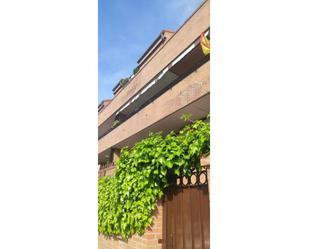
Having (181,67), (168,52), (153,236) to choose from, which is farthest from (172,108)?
(153,236)

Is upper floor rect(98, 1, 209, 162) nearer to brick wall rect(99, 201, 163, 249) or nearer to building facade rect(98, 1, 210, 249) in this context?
building facade rect(98, 1, 210, 249)

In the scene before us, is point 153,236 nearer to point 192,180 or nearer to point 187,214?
point 187,214

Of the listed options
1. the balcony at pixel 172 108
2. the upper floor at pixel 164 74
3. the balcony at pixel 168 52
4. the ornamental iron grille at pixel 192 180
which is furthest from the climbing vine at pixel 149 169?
the balcony at pixel 168 52

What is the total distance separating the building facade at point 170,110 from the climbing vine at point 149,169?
0.46 feet

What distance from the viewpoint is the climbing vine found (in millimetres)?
3424

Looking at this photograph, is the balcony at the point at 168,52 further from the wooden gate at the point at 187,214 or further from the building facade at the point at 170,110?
the wooden gate at the point at 187,214

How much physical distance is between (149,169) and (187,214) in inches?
29.5

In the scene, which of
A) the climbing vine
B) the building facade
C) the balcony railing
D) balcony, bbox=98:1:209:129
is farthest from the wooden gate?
the balcony railing

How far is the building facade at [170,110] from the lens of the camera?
330 cm
